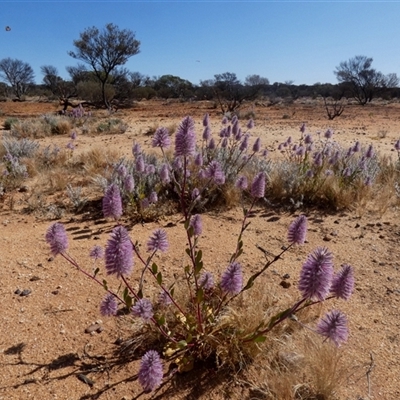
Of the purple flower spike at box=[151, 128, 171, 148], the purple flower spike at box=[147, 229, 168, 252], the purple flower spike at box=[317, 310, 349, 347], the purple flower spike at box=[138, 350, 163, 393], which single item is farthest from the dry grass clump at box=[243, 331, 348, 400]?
the purple flower spike at box=[151, 128, 171, 148]

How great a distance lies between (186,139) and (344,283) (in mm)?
1040

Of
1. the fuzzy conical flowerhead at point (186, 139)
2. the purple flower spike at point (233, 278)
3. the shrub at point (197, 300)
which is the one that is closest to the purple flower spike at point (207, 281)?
Answer: the shrub at point (197, 300)

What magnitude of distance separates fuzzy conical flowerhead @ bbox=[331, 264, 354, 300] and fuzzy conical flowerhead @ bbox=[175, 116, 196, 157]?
37.2 inches

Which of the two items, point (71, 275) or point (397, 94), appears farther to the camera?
point (397, 94)

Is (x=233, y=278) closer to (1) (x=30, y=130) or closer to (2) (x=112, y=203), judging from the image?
(2) (x=112, y=203)

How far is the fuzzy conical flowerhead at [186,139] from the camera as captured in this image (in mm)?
1907

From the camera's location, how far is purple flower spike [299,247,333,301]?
157 cm

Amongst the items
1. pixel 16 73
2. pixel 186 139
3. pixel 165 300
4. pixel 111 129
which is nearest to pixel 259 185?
pixel 186 139

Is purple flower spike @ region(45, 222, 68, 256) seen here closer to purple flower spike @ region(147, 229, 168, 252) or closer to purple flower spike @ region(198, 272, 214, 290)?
purple flower spike @ region(147, 229, 168, 252)

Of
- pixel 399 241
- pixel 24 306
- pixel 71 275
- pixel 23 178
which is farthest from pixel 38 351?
pixel 23 178

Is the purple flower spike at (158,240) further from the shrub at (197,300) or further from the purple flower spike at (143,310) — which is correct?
the purple flower spike at (143,310)

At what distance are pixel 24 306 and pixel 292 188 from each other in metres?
3.40

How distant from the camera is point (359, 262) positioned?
3301mm

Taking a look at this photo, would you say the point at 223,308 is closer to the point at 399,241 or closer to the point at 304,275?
the point at 304,275
